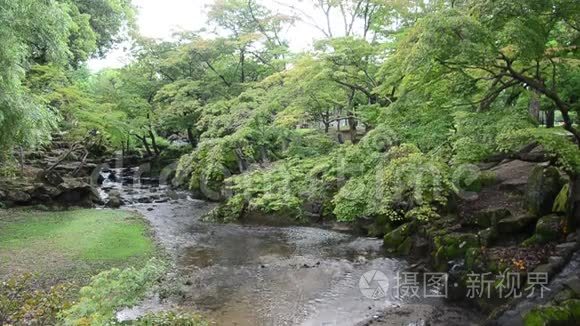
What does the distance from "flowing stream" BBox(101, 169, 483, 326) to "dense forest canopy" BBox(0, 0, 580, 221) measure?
1.43m

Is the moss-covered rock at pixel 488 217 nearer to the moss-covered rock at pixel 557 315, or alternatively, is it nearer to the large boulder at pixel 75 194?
the moss-covered rock at pixel 557 315

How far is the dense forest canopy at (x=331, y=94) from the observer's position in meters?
7.55

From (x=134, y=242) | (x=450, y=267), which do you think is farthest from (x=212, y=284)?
(x=450, y=267)

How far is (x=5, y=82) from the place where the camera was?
28.3 feet

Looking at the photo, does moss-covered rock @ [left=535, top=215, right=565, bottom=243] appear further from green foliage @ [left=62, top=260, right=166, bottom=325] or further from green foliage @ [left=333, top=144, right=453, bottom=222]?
green foliage @ [left=62, top=260, right=166, bottom=325]

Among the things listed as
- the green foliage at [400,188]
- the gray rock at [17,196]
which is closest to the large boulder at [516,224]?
the green foliage at [400,188]

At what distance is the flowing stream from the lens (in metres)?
7.96

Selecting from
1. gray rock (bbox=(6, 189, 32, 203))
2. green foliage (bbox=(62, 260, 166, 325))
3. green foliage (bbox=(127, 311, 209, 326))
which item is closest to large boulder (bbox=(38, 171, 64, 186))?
gray rock (bbox=(6, 189, 32, 203))

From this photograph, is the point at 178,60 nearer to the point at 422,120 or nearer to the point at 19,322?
the point at 422,120

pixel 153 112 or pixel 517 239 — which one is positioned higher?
pixel 153 112

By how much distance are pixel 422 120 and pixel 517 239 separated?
3722mm

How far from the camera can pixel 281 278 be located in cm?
1006

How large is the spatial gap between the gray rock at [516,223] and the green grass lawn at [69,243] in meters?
8.92

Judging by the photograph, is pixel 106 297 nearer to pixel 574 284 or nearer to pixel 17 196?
pixel 574 284
